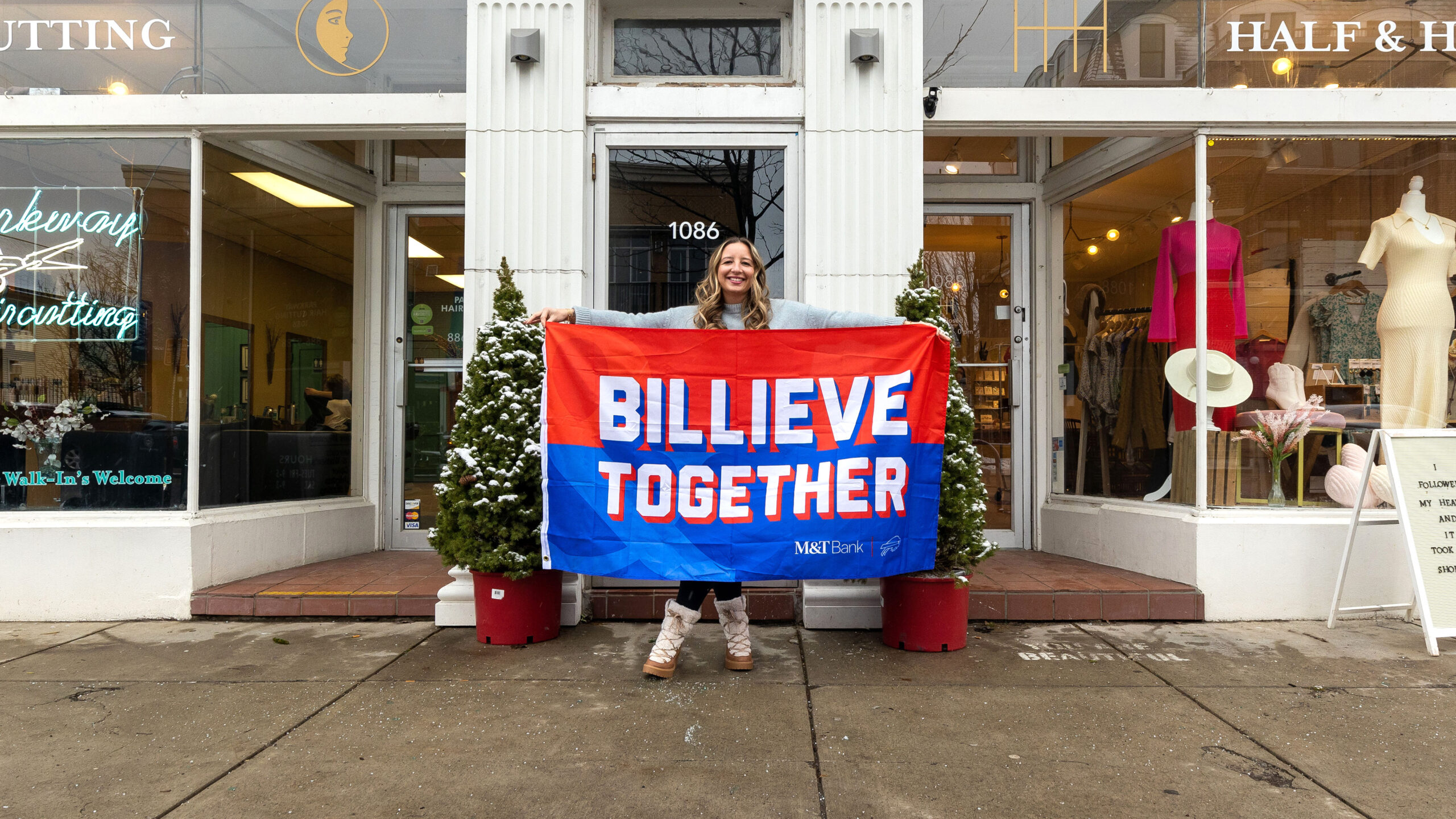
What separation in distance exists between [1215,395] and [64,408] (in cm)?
723

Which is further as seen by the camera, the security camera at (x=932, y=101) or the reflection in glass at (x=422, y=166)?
the reflection in glass at (x=422, y=166)

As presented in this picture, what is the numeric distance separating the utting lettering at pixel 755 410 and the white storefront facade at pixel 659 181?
3.63ft

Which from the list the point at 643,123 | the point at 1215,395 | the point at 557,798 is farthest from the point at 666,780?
the point at 1215,395

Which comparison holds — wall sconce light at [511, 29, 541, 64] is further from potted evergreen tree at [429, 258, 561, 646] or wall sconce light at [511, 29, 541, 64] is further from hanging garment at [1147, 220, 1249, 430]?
hanging garment at [1147, 220, 1249, 430]

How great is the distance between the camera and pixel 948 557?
4.06 m

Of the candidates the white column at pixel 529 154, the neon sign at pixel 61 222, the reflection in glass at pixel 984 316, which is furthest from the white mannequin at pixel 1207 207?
the neon sign at pixel 61 222

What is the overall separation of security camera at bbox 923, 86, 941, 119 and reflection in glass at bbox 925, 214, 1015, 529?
4.74 ft

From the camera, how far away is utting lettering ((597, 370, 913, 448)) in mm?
3752

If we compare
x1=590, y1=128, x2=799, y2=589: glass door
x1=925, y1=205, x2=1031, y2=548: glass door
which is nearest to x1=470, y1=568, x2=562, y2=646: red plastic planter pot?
x1=590, y1=128, x2=799, y2=589: glass door

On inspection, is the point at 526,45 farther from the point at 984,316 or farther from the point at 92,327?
the point at 984,316

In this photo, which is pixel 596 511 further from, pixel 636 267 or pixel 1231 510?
Answer: pixel 1231 510

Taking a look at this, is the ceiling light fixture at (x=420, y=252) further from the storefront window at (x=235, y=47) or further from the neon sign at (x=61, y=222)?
the neon sign at (x=61, y=222)

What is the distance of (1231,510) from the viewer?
491cm

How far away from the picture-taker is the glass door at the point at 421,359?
647 centimetres
